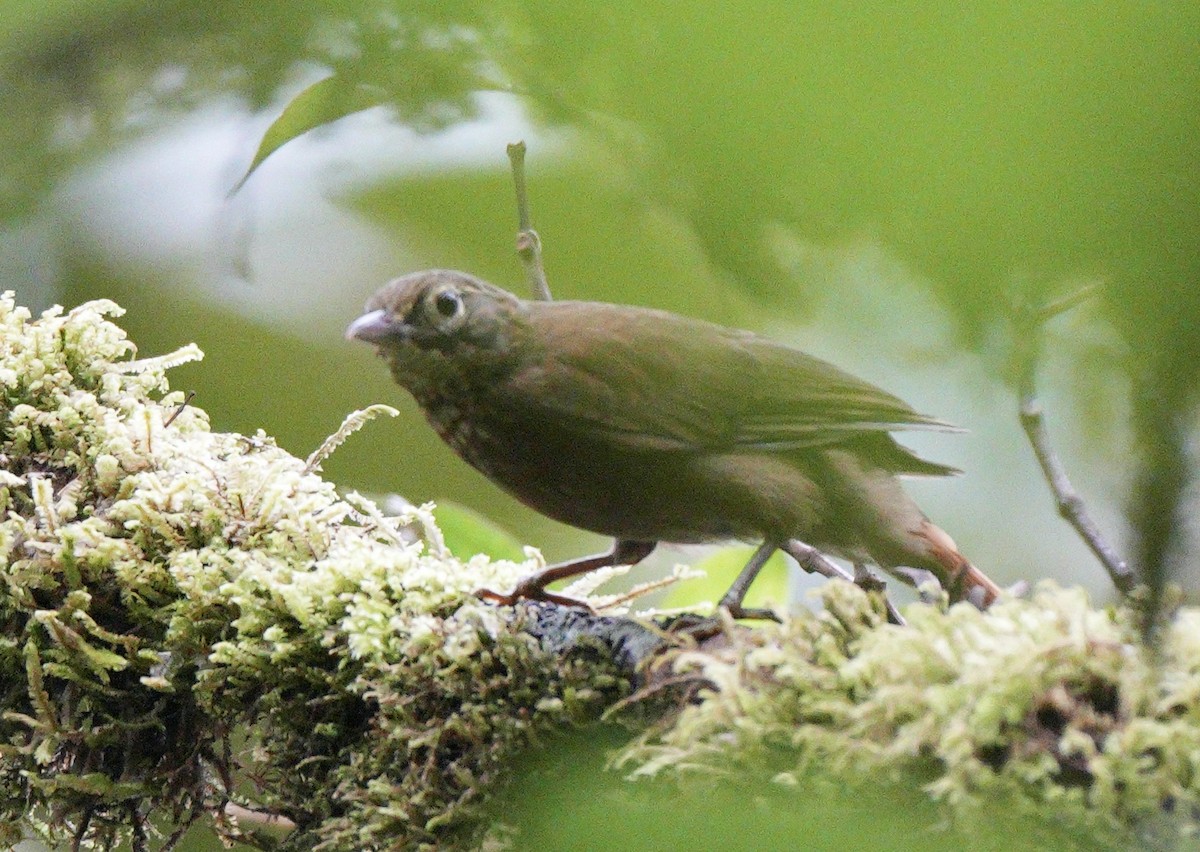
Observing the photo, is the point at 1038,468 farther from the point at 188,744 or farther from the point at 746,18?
the point at 188,744

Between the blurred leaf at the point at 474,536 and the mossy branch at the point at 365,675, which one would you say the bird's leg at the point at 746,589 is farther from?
the blurred leaf at the point at 474,536

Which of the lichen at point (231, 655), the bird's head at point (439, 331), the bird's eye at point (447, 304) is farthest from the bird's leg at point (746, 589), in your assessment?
the bird's eye at point (447, 304)

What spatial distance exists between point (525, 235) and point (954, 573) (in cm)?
99

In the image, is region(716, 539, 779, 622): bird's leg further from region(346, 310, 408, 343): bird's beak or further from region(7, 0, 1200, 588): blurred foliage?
region(7, 0, 1200, 588): blurred foliage

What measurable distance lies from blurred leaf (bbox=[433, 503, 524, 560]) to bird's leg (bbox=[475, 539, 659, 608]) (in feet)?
0.76

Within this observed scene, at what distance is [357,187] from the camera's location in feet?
6.68

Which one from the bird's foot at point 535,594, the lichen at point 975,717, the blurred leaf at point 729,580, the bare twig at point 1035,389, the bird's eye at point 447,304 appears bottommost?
the bare twig at point 1035,389

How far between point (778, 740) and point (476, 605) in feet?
1.70

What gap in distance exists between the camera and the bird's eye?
1.74 meters

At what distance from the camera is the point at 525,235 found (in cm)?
128

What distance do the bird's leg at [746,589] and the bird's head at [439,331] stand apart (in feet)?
1.58

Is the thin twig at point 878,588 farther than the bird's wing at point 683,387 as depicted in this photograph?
No

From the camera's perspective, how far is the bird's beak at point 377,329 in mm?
1656

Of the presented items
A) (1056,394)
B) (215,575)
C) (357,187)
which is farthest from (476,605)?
(1056,394)
